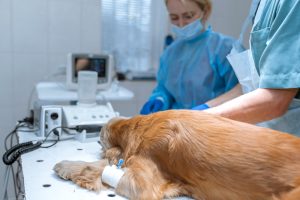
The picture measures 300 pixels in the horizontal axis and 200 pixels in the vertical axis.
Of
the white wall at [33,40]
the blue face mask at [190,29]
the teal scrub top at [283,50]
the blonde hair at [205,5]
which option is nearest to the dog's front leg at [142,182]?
the teal scrub top at [283,50]

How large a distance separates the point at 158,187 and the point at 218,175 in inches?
7.1

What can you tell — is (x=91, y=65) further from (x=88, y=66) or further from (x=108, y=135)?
(x=108, y=135)

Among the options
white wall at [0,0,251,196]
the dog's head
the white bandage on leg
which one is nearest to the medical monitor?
white wall at [0,0,251,196]

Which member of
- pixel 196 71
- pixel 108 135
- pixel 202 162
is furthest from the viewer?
pixel 196 71

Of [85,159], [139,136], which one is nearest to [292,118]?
[139,136]

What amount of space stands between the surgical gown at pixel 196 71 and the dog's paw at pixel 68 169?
A: 871 millimetres

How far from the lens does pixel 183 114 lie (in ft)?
3.30

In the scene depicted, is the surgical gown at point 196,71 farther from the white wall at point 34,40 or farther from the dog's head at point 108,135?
the white wall at point 34,40

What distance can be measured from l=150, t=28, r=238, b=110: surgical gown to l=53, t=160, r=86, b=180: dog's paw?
0.87 meters

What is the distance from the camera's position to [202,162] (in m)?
0.87

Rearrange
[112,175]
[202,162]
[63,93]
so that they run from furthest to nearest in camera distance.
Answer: [63,93], [112,175], [202,162]

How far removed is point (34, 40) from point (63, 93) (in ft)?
2.02

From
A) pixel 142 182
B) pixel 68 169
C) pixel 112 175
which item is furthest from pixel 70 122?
pixel 142 182

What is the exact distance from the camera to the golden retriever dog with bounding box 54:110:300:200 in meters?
0.80
